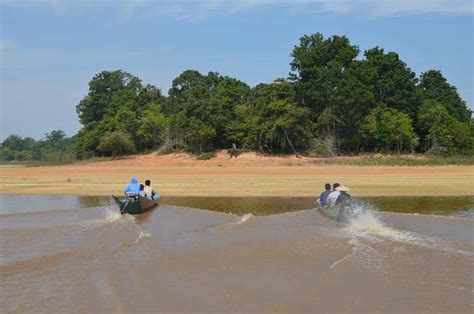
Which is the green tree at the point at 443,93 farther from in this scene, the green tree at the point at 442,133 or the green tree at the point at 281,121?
the green tree at the point at 281,121

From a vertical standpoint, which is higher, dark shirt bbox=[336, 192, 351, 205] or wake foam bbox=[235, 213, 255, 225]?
dark shirt bbox=[336, 192, 351, 205]

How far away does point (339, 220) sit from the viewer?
717 inches

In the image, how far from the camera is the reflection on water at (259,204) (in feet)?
71.5

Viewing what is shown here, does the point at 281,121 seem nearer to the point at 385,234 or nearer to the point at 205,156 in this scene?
the point at 205,156

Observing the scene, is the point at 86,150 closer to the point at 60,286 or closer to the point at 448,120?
the point at 448,120

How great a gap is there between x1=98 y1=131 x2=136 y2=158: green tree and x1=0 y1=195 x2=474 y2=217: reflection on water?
33722 millimetres

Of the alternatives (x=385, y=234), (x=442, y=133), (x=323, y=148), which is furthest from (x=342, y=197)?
(x=442, y=133)

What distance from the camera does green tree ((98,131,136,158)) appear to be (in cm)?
6196

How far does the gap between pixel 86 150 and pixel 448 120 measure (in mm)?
45501

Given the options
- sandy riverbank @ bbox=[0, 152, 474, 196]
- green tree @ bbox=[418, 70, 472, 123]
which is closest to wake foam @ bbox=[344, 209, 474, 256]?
sandy riverbank @ bbox=[0, 152, 474, 196]

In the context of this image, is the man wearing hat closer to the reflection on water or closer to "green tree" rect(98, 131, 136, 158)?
the reflection on water

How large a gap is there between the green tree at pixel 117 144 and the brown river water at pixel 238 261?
1613 inches

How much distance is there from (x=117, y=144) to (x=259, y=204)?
4207 centimetres

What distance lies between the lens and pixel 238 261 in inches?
486
